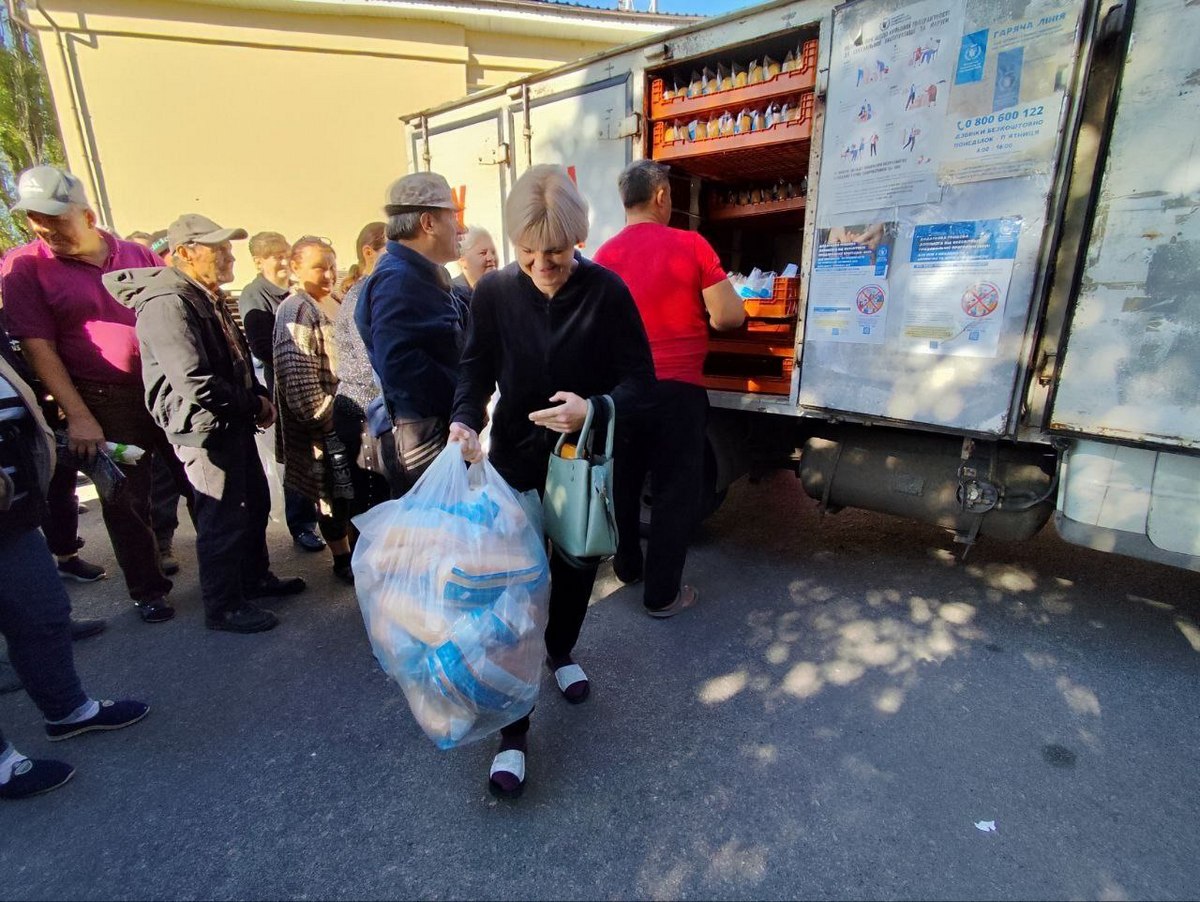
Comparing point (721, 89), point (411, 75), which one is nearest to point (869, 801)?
point (721, 89)

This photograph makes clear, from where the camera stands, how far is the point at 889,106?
2572 mm

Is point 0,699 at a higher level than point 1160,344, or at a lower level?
lower

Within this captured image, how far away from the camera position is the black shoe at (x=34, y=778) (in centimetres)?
192

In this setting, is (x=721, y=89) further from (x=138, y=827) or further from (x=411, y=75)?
(x=411, y=75)

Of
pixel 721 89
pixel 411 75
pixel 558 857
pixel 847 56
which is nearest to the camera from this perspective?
pixel 558 857

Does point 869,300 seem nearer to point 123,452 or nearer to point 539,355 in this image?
point 539,355

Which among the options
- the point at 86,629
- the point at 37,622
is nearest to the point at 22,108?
the point at 86,629

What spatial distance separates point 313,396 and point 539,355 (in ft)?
5.87

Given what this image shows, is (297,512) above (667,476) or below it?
below

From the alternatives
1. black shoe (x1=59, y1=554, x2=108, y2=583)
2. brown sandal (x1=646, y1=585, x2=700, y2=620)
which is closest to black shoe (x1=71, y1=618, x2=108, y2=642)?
black shoe (x1=59, y1=554, x2=108, y2=583)

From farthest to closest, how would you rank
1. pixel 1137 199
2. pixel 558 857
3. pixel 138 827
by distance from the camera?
1. pixel 1137 199
2. pixel 138 827
3. pixel 558 857

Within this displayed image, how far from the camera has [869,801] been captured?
1.90 meters

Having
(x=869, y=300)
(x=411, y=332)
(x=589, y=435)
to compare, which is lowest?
(x=589, y=435)

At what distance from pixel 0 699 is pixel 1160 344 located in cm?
467
